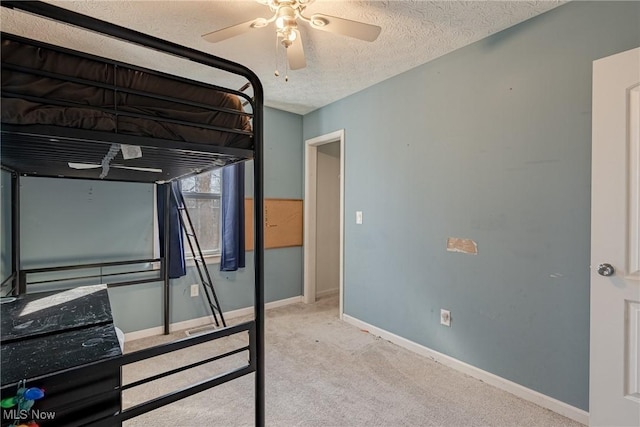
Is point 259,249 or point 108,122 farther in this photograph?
point 259,249

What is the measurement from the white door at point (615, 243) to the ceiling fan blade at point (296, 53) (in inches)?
62.7

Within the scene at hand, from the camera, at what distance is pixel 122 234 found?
8.98 feet

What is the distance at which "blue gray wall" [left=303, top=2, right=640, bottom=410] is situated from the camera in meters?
1.75

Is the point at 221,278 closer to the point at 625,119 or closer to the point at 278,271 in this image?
the point at 278,271

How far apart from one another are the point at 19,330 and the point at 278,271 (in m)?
2.62

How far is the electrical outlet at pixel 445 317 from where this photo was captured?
2381 mm

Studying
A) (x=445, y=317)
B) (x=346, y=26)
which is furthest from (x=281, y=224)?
(x=346, y=26)

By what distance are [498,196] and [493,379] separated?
4.10 feet

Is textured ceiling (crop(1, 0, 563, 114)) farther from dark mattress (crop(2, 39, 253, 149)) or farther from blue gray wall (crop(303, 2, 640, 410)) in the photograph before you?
dark mattress (crop(2, 39, 253, 149))

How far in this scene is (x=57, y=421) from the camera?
87 centimetres

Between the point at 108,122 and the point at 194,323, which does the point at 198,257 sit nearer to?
the point at 194,323

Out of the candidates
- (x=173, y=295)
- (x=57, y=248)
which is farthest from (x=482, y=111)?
(x=57, y=248)

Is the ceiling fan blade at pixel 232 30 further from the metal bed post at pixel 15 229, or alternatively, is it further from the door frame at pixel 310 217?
the door frame at pixel 310 217

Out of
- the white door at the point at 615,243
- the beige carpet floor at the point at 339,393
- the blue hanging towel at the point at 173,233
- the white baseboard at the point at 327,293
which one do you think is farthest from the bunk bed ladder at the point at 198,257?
the white door at the point at 615,243
